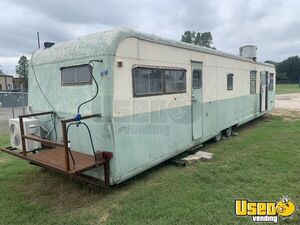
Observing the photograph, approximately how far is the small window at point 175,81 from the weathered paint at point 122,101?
14 centimetres

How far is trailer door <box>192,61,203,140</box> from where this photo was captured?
18.9 feet

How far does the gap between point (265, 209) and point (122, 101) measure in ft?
8.83

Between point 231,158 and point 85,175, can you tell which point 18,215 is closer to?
point 85,175

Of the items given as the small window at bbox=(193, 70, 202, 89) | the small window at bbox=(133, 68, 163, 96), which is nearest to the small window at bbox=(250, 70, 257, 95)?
the small window at bbox=(193, 70, 202, 89)

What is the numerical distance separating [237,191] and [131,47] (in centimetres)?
298

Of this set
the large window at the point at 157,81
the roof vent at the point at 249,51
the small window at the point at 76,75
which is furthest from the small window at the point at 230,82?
the small window at the point at 76,75

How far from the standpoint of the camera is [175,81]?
5062 mm

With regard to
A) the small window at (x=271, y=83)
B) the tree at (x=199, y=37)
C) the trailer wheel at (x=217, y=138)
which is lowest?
the trailer wheel at (x=217, y=138)

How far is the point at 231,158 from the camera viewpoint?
577 centimetres

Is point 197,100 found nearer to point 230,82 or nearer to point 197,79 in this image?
point 197,79

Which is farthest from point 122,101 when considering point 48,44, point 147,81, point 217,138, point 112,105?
point 217,138

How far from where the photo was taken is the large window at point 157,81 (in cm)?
411

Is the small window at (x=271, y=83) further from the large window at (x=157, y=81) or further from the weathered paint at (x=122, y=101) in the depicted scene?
the large window at (x=157, y=81)

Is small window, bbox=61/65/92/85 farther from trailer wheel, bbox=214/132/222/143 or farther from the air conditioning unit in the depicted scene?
trailer wheel, bbox=214/132/222/143
